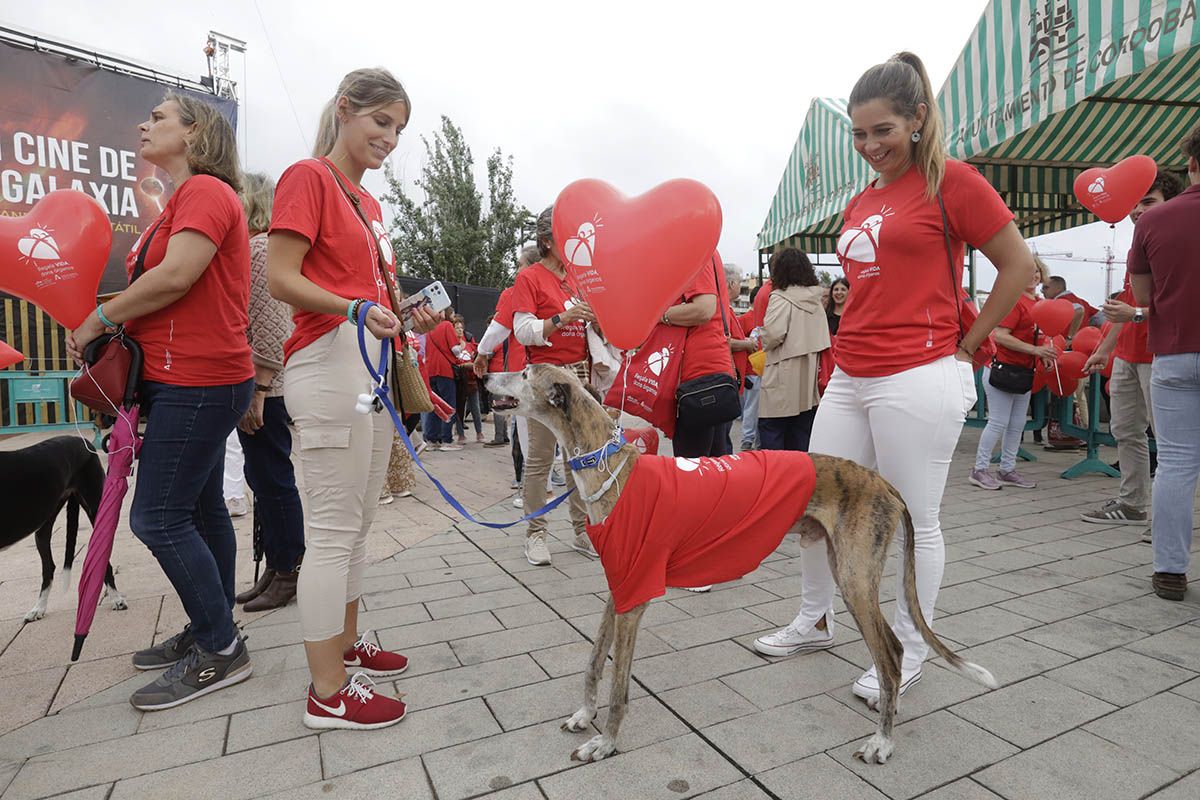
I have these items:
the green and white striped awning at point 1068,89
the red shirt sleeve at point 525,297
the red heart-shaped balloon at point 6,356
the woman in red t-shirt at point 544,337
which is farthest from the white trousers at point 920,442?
the red heart-shaped balloon at point 6,356

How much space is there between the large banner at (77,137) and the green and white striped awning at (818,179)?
9.50 metres

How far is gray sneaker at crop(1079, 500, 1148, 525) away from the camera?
4.93 meters

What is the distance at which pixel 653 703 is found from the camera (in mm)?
2480

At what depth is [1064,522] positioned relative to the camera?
4.98 m

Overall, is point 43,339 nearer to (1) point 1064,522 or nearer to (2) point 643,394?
(2) point 643,394

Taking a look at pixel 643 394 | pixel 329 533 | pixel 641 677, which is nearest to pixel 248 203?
pixel 329 533

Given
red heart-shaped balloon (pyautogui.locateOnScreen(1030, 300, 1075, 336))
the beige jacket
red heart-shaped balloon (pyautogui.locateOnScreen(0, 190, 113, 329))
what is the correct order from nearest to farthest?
red heart-shaped balloon (pyautogui.locateOnScreen(0, 190, 113, 329)) < the beige jacket < red heart-shaped balloon (pyautogui.locateOnScreen(1030, 300, 1075, 336))

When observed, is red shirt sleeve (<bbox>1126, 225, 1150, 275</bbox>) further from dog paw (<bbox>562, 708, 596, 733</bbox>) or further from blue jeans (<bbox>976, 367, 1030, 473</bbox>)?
dog paw (<bbox>562, 708, 596, 733</bbox>)

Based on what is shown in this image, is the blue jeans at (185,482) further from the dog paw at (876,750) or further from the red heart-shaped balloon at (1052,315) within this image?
the red heart-shaped balloon at (1052,315)

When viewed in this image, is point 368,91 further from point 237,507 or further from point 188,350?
point 237,507

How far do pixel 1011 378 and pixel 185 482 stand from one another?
683cm

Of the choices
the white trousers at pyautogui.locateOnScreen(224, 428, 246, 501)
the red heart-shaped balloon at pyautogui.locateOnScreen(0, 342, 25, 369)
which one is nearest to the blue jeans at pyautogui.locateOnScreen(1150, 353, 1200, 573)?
the red heart-shaped balloon at pyautogui.locateOnScreen(0, 342, 25, 369)

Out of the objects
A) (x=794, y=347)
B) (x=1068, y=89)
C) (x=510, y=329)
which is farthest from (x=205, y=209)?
(x=1068, y=89)

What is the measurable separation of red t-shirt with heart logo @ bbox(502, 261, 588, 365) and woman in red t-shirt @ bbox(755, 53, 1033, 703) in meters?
→ 1.98
